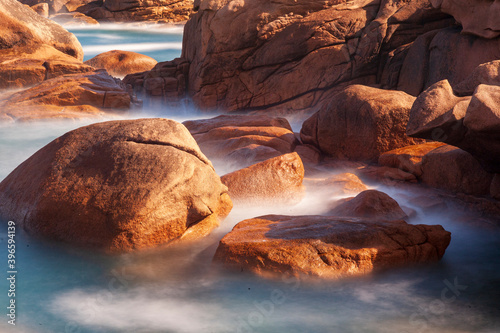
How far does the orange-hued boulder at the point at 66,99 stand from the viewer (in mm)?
10516

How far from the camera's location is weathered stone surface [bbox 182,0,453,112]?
11.7 metres

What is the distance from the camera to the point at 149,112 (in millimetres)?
13312

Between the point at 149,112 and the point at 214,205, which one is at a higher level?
the point at 214,205

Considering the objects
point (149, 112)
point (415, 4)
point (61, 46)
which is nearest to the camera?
point (415, 4)

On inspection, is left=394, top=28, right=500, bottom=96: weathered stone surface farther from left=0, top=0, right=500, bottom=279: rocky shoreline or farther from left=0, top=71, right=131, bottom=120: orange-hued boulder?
left=0, top=71, right=131, bottom=120: orange-hued boulder

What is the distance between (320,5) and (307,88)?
83.9 inches

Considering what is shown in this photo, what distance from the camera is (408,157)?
7152 millimetres

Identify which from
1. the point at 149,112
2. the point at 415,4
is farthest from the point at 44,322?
the point at 415,4

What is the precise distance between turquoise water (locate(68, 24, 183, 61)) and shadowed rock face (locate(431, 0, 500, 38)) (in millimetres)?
15972

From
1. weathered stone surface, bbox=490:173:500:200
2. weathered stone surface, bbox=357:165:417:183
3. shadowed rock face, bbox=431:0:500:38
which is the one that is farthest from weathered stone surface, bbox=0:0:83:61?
weathered stone surface, bbox=490:173:500:200

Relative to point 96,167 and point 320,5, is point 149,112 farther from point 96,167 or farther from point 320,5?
point 96,167

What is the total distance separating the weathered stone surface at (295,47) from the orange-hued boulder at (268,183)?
5833 mm

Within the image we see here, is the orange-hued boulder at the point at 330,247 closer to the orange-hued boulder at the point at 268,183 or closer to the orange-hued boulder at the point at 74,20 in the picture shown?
the orange-hued boulder at the point at 268,183

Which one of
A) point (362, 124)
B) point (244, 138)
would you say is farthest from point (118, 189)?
point (362, 124)
